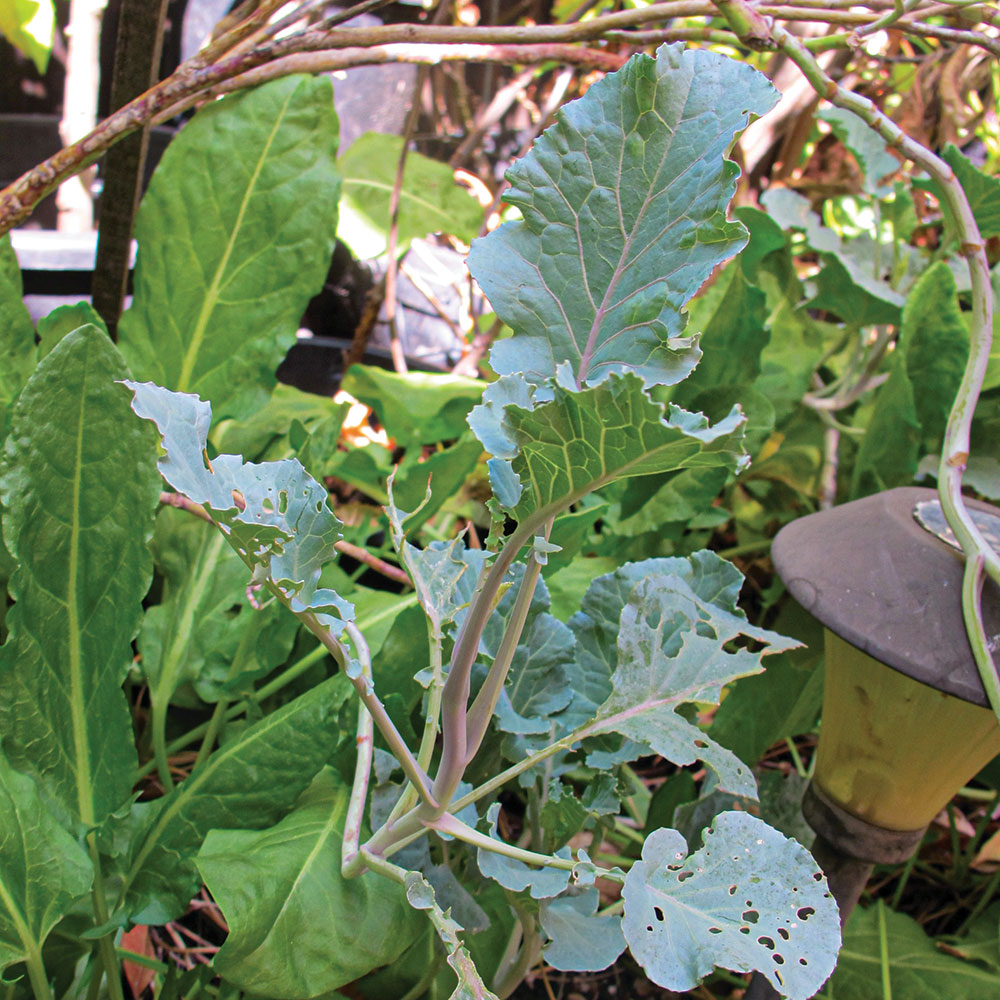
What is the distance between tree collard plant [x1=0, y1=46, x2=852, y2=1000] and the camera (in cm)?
35

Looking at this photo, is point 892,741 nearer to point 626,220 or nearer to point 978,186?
point 626,220

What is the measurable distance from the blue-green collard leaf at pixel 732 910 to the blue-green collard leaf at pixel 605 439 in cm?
19

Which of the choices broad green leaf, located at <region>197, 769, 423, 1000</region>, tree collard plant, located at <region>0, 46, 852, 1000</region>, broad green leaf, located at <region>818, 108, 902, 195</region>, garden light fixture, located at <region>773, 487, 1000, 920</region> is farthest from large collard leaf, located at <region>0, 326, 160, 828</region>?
broad green leaf, located at <region>818, 108, 902, 195</region>

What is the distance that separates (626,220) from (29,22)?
25.7 inches

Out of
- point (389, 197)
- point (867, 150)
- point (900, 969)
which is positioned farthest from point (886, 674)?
point (389, 197)

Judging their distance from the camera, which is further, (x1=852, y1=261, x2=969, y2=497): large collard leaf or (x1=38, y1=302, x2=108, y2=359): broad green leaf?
(x1=852, y1=261, x2=969, y2=497): large collard leaf

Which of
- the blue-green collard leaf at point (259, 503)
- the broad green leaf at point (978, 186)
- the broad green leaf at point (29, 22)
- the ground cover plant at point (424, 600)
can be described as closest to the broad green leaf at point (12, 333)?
the ground cover plant at point (424, 600)

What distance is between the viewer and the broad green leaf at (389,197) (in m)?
1.10

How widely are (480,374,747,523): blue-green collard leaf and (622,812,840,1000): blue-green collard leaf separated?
19 centimetres

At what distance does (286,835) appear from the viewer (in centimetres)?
47

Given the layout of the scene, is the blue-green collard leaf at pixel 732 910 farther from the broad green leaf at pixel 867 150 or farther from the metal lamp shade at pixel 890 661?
the broad green leaf at pixel 867 150

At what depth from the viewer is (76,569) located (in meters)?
0.52

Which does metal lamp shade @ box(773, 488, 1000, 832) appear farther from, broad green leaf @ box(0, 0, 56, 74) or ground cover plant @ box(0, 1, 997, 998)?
broad green leaf @ box(0, 0, 56, 74)

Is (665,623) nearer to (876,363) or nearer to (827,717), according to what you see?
(827,717)
